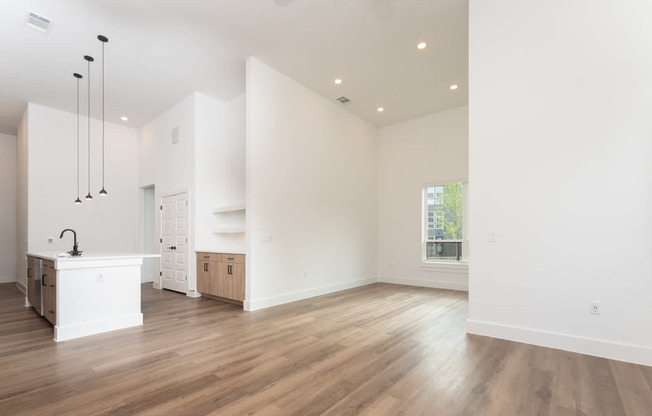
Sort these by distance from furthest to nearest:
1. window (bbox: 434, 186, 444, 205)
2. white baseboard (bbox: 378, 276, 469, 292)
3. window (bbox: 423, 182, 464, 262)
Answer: window (bbox: 434, 186, 444, 205)
window (bbox: 423, 182, 464, 262)
white baseboard (bbox: 378, 276, 469, 292)

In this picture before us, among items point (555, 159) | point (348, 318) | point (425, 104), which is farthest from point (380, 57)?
point (348, 318)

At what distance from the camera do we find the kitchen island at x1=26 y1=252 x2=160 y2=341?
3578mm

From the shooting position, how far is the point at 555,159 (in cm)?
334

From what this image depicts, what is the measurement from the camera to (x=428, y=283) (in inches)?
278

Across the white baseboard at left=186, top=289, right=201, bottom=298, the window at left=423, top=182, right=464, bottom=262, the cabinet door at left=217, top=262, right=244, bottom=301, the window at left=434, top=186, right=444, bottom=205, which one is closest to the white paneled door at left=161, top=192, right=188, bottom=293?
the white baseboard at left=186, top=289, right=201, bottom=298

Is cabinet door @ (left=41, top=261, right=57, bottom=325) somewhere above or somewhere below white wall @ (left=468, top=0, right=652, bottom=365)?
below

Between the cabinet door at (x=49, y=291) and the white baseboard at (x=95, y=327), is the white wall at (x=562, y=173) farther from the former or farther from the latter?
the cabinet door at (x=49, y=291)

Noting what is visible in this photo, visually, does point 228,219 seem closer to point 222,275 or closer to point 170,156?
point 222,275

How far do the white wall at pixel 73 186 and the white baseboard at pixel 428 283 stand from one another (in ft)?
21.1

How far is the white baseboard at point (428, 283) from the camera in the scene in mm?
6598

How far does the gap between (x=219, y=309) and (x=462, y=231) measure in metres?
5.15

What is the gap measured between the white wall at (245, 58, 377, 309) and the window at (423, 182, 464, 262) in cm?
135

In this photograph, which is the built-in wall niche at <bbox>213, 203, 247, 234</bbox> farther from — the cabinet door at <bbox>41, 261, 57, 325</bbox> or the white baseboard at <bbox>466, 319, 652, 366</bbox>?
the white baseboard at <bbox>466, 319, 652, 366</bbox>

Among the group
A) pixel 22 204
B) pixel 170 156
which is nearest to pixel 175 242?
pixel 170 156
